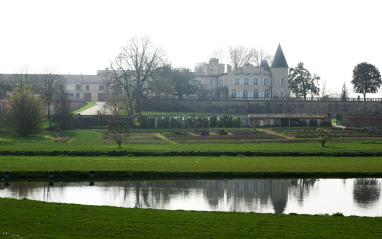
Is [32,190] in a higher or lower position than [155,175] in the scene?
lower

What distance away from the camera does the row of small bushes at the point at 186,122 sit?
63.1 metres

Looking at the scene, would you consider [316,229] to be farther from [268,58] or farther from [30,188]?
[268,58]

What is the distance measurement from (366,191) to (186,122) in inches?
1652

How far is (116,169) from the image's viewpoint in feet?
92.8

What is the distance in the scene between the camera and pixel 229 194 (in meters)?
22.7

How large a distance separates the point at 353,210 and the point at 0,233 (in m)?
13.7

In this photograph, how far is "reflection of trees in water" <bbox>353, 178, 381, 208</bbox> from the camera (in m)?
21.2

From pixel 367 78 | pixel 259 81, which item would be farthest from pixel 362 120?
pixel 367 78

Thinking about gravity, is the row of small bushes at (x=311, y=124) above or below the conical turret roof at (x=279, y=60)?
below

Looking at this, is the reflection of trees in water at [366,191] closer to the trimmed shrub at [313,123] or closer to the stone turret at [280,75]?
the trimmed shrub at [313,123]

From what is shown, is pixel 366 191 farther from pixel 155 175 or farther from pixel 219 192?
pixel 155 175

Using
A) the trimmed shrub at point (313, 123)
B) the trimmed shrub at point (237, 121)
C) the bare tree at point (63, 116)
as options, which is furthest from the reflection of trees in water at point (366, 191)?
the trimmed shrub at point (313, 123)

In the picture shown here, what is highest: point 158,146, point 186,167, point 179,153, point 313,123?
point 313,123

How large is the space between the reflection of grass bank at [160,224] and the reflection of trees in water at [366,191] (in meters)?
4.38
